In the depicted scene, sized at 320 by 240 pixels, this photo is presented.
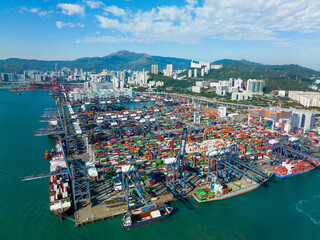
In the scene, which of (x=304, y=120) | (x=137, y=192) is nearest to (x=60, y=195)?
(x=137, y=192)

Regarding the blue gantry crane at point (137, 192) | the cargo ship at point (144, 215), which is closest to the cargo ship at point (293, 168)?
the cargo ship at point (144, 215)

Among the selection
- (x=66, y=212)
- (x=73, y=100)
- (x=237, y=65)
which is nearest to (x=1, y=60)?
(x=73, y=100)

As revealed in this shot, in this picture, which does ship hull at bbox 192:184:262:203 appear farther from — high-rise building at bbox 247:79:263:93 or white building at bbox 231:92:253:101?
high-rise building at bbox 247:79:263:93

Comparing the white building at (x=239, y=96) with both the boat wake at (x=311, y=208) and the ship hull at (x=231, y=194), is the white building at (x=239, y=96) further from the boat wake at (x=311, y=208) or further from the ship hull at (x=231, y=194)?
the ship hull at (x=231, y=194)

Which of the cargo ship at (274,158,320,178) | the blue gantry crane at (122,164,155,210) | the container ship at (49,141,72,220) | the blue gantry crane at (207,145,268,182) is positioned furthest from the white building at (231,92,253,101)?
the container ship at (49,141,72,220)

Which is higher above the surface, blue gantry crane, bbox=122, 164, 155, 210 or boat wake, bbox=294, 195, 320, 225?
blue gantry crane, bbox=122, 164, 155, 210

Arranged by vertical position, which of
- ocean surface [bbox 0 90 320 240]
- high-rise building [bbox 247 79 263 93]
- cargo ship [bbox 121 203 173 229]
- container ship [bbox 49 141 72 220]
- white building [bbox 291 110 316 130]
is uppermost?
high-rise building [bbox 247 79 263 93]

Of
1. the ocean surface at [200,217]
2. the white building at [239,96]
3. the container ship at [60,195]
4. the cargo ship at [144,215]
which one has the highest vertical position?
the white building at [239,96]

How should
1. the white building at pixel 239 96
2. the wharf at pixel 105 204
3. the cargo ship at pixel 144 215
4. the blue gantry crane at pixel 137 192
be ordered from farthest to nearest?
the white building at pixel 239 96
the blue gantry crane at pixel 137 192
the wharf at pixel 105 204
the cargo ship at pixel 144 215
